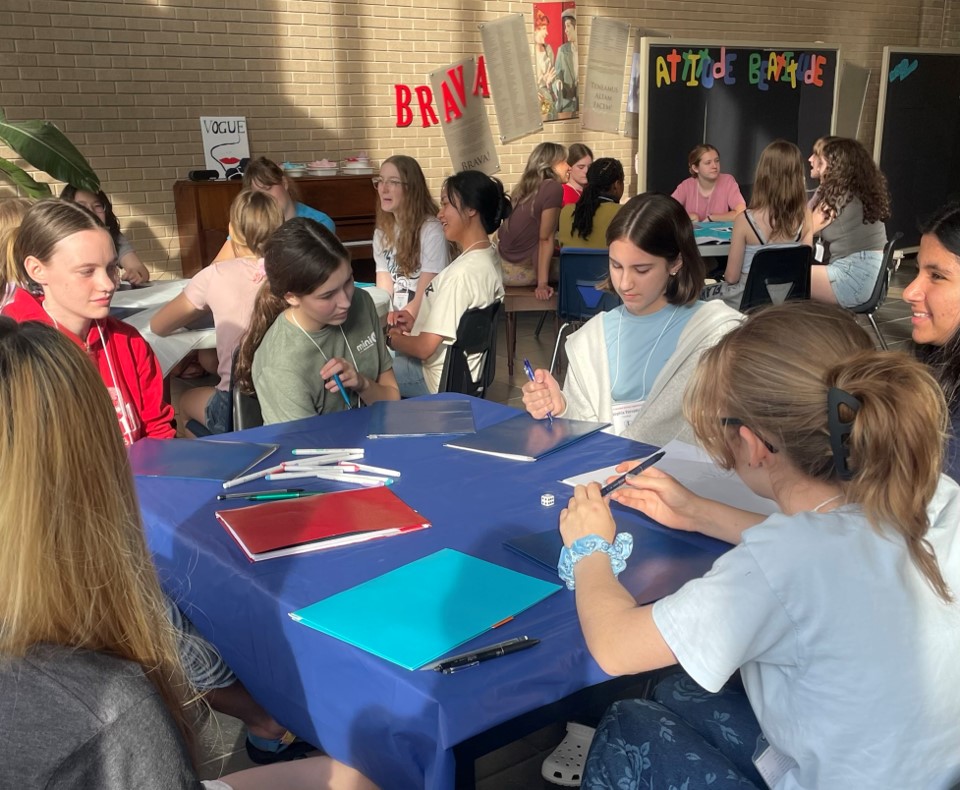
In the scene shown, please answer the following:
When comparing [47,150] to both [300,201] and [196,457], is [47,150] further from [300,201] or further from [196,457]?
[196,457]

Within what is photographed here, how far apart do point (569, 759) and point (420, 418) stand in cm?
87

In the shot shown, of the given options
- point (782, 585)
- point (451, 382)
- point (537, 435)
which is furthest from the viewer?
point (451, 382)

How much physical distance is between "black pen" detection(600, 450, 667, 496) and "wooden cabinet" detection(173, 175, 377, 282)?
14.9 feet

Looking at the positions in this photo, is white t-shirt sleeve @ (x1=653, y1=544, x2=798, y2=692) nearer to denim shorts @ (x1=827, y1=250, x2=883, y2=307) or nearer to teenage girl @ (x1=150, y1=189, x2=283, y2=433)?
teenage girl @ (x1=150, y1=189, x2=283, y2=433)

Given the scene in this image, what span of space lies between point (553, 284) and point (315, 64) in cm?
267

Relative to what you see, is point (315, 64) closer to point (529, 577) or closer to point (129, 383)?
point (129, 383)

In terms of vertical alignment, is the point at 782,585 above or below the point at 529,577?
above

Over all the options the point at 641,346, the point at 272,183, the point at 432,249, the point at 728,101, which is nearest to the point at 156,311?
the point at 272,183

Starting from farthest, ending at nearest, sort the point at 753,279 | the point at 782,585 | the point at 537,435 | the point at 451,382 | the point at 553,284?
the point at 553,284 < the point at 753,279 < the point at 451,382 < the point at 537,435 < the point at 782,585

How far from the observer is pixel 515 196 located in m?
6.80

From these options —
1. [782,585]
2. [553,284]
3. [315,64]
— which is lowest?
[553,284]

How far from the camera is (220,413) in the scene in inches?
119

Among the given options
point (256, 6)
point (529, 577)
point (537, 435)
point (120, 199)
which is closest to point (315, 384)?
point (537, 435)

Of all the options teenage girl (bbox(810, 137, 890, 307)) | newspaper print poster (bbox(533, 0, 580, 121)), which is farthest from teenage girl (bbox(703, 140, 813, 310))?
newspaper print poster (bbox(533, 0, 580, 121))
